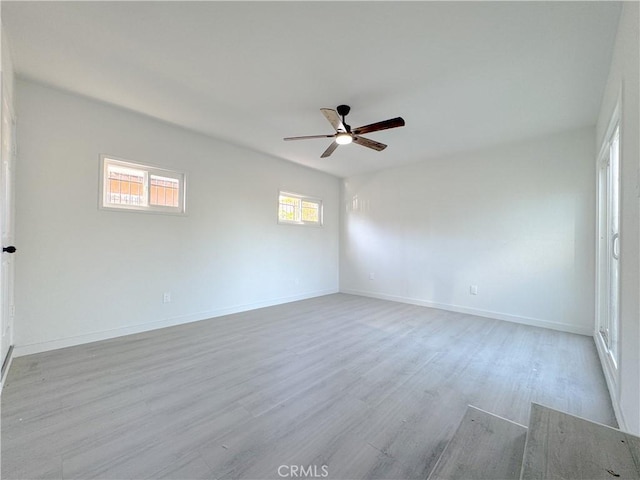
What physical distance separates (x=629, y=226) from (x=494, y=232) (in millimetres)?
2712

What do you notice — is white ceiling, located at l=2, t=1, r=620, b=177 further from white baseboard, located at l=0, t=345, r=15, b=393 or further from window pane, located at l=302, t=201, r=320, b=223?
white baseboard, located at l=0, t=345, r=15, b=393

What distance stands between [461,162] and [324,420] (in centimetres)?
431

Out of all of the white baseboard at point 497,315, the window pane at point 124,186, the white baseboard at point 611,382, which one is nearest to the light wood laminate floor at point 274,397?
the white baseboard at point 611,382

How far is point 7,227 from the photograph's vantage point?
228cm

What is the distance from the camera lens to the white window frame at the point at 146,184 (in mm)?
3055

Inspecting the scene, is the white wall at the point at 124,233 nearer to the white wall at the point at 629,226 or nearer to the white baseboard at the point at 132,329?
the white baseboard at the point at 132,329

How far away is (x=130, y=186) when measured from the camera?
3.31m

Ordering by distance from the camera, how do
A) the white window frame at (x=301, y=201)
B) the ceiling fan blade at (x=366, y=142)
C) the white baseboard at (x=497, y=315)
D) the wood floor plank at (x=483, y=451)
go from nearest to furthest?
the wood floor plank at (x=483, y=451)
the ceiling fan blade at (x=366, y=142)
the white baseboard at (x=497, y=315)
the white window frame at (x=301, y=201)

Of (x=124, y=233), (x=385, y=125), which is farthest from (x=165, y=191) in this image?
(x=385, y=125)

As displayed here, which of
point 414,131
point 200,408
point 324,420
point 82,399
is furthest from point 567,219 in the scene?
point 82,399

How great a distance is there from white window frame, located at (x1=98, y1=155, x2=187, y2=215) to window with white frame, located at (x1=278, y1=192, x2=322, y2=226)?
1.70 metres

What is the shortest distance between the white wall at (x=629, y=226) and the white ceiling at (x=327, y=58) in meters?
0.32

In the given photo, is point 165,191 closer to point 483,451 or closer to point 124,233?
point 124,233

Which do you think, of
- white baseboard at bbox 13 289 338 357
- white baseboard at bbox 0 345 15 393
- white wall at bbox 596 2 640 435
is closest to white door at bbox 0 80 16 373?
white baseboard at bbox 0 345 15 393
